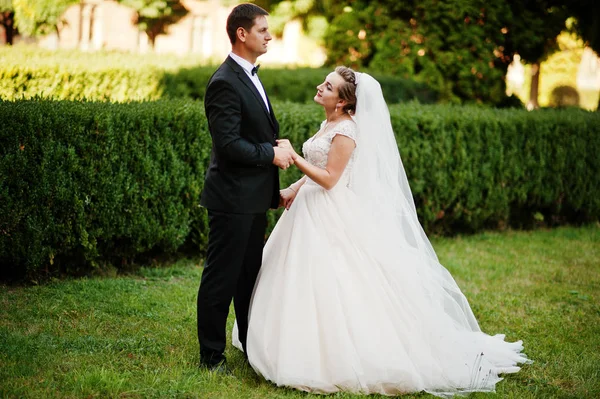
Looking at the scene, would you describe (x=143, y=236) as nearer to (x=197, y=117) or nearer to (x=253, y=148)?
(x=197, y=117)

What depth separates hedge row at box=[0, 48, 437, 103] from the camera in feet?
38.3

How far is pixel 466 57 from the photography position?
Result: 14500 mm

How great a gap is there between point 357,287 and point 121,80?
9699mm

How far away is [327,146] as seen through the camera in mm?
4727

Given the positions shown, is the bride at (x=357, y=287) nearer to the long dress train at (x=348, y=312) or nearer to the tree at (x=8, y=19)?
the long dress train at (x=348, y=312)

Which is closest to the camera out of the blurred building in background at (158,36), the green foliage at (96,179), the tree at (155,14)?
the green foliage at (96,179)

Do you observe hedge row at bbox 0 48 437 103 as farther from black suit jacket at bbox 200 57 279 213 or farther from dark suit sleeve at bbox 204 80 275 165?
dark suit sleeve at bbox 204 80 275 165

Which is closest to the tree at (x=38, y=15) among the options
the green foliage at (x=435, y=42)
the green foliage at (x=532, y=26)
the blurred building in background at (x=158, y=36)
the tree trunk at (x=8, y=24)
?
the tree trunk at (x=8, y=24)

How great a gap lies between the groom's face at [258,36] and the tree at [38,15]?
889 inches

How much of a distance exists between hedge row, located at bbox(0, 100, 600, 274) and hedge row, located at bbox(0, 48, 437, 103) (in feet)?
8.09

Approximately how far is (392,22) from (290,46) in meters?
15.8

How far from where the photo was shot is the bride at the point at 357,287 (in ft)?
14.3

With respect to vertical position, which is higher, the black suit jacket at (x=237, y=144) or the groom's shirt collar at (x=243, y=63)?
the groom's shirt collar at (x=243, y=63)

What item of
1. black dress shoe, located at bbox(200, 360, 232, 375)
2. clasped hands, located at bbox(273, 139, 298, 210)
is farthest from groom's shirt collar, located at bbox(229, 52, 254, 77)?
black dress shoe, located at bbox(200, 360, 232, 375)
